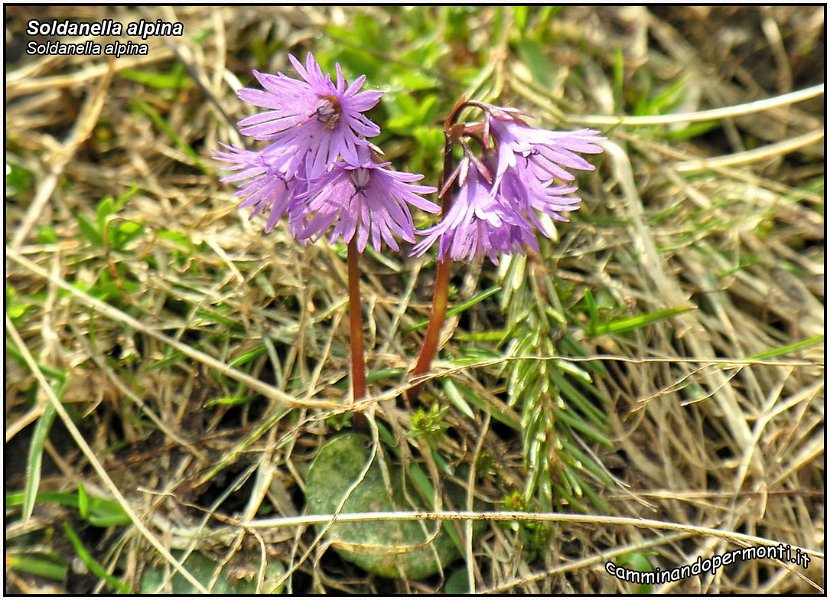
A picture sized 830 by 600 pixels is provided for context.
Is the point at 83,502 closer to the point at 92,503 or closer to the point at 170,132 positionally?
the point at 92,503

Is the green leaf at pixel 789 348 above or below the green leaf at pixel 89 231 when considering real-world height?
below

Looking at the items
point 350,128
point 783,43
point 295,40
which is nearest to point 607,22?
point 783,43

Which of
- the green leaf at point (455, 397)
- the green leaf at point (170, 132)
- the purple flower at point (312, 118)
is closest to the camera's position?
the purple flower at point (312, 118)

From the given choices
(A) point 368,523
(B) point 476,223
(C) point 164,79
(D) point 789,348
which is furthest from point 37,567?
(D) point 789,348

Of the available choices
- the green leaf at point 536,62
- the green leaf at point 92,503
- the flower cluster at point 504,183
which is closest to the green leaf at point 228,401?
the green leaf at point 92,503

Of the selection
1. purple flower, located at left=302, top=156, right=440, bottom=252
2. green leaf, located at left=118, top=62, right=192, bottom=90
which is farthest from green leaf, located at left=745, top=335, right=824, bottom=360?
green leaf, located at left=118, top=62, right=192, bottom=90

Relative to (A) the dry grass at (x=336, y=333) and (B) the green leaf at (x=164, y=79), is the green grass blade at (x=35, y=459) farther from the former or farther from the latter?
(B) the green leaf at (x=164, y=79)

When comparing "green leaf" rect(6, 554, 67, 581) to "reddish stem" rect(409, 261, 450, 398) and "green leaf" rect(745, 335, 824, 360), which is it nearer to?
"reddish stem" rect(409, 261, 450, 398)
